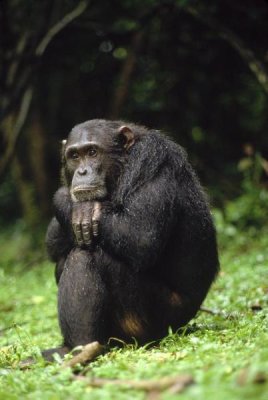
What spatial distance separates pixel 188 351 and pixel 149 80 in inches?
357

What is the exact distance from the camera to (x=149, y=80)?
1257 cm

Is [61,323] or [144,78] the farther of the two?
[144,78]

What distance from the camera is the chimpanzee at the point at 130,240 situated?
500cm

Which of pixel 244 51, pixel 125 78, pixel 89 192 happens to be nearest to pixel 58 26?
pixel 125 78

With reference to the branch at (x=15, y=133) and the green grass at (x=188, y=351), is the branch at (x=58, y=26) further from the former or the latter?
the green grass at (x=188, y=351)

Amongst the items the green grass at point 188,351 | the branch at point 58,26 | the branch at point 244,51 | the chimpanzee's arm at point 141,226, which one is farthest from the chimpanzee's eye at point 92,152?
the branch at point 58,26

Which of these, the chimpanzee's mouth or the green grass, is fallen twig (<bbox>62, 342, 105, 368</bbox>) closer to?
the green grass

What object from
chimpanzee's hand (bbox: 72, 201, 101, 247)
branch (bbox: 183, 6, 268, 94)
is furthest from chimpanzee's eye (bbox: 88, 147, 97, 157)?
branch (bbox: 183, 6, 268, 94)

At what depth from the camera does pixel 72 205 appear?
552 centimetres

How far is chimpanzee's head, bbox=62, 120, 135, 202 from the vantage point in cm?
546

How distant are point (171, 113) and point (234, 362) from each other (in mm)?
9751

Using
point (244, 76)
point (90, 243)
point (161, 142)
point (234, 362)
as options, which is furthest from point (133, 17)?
point (234, 362)

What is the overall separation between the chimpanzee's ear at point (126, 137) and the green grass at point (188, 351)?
1.67 meters

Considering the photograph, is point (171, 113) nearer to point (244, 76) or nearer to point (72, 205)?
point (244, 76)
